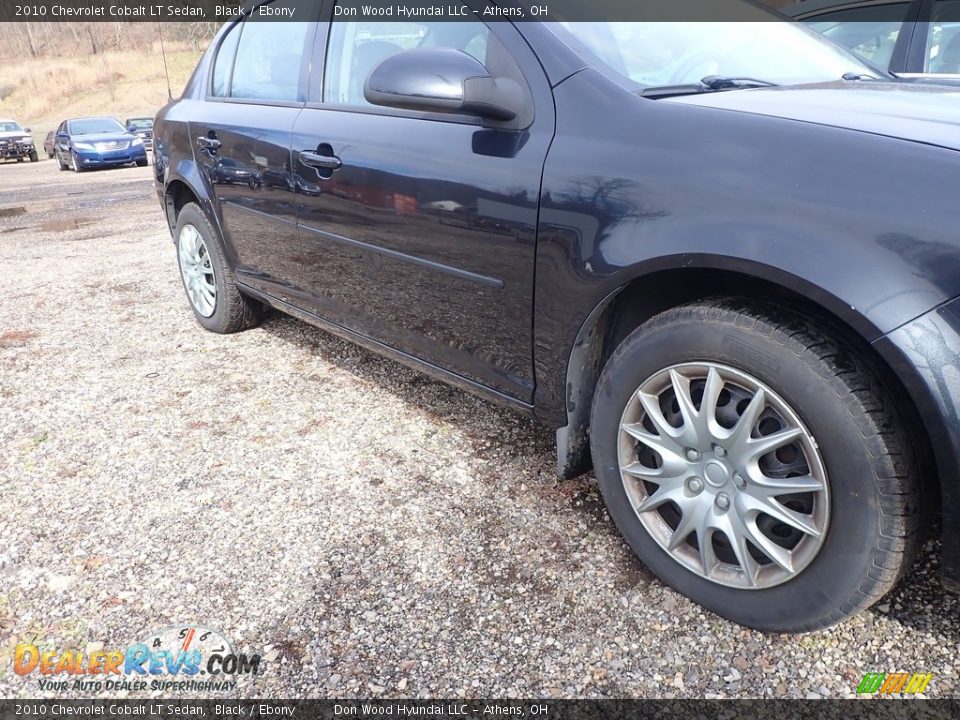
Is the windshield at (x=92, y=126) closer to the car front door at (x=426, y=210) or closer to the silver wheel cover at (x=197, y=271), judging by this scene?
the silver wheel cover at (x=197, y=271)

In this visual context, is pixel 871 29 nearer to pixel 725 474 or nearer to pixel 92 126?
pixel 725 474

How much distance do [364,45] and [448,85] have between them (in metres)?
0.88

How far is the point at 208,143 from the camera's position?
3.44m

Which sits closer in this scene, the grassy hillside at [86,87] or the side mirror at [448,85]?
the side mirror at [448,85]

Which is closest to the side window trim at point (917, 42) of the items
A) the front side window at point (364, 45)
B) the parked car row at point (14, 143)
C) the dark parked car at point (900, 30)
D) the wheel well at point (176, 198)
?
the dark parked car at point (900, 30)

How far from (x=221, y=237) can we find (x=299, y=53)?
1075 millimetres

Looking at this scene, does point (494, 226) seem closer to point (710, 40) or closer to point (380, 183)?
point (380, 183)

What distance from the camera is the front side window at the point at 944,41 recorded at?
12.8 feet

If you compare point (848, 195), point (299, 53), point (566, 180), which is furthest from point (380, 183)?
point (848, 195)

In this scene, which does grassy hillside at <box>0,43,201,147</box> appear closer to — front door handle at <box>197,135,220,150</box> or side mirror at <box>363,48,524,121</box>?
front door handle at <box>197,135,220,150</box>

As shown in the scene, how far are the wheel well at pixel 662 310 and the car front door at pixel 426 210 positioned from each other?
0.18 m

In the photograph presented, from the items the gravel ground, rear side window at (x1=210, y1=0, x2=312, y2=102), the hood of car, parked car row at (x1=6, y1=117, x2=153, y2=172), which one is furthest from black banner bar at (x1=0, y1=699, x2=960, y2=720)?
parked car row at (x1=6, y1=117, x2=153, y2=172)

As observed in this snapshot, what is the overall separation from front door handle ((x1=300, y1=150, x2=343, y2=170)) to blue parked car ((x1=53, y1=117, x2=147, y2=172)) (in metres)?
18.2

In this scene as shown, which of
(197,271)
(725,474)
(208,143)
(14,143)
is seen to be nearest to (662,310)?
(725,474)
